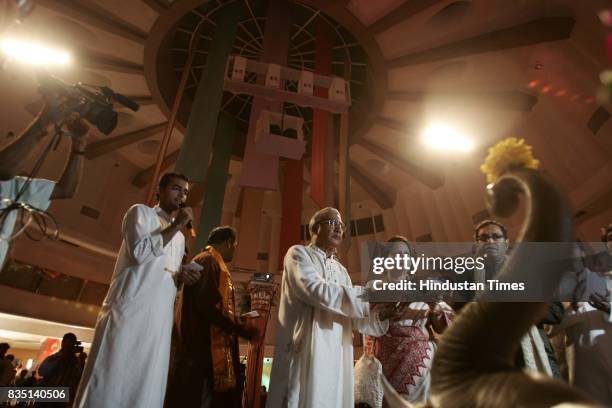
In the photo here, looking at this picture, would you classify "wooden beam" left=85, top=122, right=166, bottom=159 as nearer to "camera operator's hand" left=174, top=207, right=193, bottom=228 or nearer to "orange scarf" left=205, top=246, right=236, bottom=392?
"orange scarf" left=205, top=246, right=236, bottom=392

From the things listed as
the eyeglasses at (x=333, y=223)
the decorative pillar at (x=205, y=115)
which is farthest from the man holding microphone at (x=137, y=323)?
the decorative pillar at (x=205, y=115)

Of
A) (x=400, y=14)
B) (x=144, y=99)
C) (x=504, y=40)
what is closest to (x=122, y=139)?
(x=144, y=99)

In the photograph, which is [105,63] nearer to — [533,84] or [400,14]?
[400,14]

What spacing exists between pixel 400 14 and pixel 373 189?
698 centimetres

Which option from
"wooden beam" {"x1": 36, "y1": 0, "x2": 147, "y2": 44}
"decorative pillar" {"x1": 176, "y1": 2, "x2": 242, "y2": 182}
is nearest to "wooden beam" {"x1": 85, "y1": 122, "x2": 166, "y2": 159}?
"wooden beam" {"x1": 36, "y1": 0, "x2": 147, "y2": 44}

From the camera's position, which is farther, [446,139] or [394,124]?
[394,124]

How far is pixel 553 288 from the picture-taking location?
0.58 meters

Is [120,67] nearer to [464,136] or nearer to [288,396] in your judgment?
[464,136]

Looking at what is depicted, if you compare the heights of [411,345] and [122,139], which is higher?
[122,139]

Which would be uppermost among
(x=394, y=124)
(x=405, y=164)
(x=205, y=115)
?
(x=394, y=124)

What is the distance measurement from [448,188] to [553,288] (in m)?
12.3

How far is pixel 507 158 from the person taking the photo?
679 mm

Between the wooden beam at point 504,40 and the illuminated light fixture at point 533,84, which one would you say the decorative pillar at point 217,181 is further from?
the illuminated light fixture at point 533,84

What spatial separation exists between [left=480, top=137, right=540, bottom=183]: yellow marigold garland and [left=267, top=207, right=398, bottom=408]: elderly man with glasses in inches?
62.3
